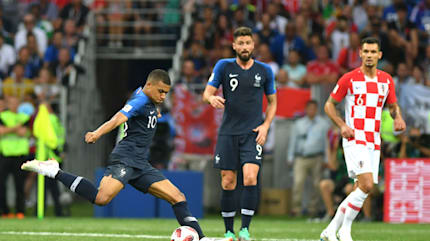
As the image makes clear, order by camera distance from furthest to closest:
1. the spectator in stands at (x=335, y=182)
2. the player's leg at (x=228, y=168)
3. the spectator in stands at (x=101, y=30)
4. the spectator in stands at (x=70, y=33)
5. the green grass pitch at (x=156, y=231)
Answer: the spectator in stands at (x=101, y=30) < the spectator in stands at (x=70, y=33) < the spectator in stands at (x=335, y=182) < the green grass pitch at (x=156, y=231) < the player's leg at (x=228, y=168)

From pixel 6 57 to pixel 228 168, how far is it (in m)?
12.0

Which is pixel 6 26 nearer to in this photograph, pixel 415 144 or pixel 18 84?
pixel 18 84

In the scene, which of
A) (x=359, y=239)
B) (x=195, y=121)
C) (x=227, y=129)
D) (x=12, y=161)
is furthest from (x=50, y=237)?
(x=195, y=121)

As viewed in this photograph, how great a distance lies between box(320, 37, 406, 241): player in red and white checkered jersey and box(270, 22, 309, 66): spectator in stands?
9381mm

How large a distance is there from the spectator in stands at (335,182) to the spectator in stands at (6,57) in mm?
8192

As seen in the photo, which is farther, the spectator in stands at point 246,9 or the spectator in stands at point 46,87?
the spectator in stands at point 246,9

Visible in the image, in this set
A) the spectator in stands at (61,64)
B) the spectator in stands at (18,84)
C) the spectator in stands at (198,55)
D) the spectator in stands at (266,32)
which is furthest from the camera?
the spectator in stands at (61,64)

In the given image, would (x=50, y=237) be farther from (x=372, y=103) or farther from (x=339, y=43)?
(x=339, y=43)

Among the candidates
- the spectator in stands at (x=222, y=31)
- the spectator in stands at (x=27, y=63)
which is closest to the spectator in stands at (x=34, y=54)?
the spectator in stands at (x=27, y=63)

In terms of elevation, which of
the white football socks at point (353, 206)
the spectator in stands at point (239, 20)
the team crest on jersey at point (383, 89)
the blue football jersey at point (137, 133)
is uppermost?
the spectator in stands at point (239, 20)

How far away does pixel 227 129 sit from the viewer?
392 inches

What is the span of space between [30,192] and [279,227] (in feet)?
23.9

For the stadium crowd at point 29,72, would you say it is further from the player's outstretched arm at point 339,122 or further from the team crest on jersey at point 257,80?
the player's outstretched arm at point 339,122

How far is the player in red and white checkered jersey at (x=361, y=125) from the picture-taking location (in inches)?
376
